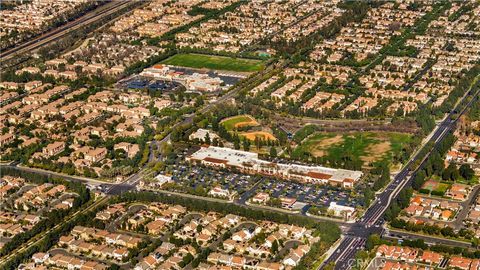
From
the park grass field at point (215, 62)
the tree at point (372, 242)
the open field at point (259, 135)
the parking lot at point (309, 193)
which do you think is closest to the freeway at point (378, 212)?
the tree at point (372, 242)

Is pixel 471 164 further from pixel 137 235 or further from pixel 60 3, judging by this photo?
pixel 60 3

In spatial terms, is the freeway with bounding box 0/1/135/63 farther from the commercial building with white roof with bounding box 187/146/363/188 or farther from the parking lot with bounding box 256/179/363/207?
the parking lot with bounding box 256/179/363/207

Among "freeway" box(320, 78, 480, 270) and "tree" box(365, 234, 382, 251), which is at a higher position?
"tree" box(365, 234, 382, 251)

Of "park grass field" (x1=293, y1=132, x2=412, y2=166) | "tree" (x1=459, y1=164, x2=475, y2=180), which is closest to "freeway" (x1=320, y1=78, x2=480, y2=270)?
"park grass field" (x1=293, y1=132, x2=412, y2=166)

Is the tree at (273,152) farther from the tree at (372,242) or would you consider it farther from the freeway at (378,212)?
the tree at (372,242)

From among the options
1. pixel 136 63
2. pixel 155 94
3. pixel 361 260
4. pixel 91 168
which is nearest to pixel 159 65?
pixel 136 63
